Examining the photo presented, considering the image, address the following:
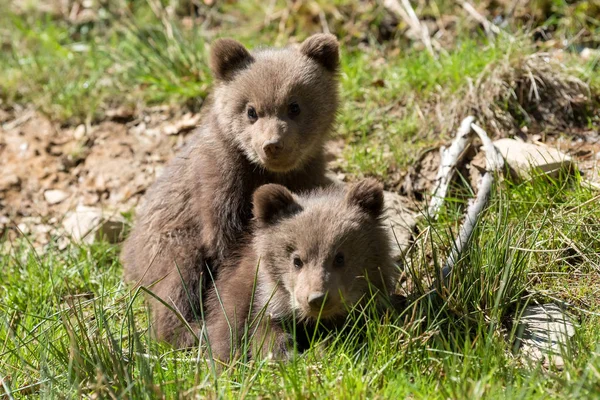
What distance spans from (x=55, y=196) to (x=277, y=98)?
135 inches

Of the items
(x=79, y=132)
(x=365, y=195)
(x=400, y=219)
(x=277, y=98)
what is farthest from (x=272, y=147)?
(x=79, y=132)

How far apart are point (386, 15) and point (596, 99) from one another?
10.0 feet

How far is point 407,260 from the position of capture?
5602 mm

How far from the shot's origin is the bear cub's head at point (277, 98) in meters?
5.46

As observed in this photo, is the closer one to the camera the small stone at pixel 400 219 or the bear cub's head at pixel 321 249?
the bear cub's head at pixel 321 249

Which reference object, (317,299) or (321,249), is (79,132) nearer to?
(321,249)

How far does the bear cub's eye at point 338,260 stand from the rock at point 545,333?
1.08 m

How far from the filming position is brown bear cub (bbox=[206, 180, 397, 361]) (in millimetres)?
4520

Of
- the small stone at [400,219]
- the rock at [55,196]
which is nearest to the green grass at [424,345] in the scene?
the small stone at [400,219]

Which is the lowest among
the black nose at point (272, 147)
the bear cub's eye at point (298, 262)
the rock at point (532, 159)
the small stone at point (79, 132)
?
the bear cub's eye at point (298, 262)

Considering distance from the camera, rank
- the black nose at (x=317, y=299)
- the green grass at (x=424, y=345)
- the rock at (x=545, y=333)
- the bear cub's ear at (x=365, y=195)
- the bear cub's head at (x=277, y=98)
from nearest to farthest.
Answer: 1. the green grass at (x=424, y=345)
2. the rock at (x=545, y=333)
3. the black nose at (x=317, y=299)
4. the bear cub's ear at (x=365, y=195)
5. the bear cub's head at (x=277, y=98)

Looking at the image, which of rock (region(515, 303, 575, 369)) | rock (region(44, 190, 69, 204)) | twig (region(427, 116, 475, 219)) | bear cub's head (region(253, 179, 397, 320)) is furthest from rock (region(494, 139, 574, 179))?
rock (region(44, 190, 69, 204))

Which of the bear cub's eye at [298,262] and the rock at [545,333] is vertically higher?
the bear cub's eye at [298,262]

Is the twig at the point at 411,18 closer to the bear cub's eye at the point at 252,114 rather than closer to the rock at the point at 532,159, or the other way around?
the rock at the point at 532,159
